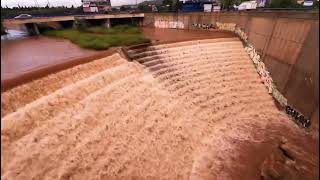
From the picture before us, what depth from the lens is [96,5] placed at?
159 feet

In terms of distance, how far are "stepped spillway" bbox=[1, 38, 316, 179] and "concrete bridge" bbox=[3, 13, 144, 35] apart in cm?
1770

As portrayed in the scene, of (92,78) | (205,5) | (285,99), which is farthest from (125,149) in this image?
(205,5)

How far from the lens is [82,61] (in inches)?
515

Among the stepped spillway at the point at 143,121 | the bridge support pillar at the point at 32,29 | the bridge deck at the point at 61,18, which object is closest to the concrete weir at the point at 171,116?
the stepped spillway at the point at 143,121

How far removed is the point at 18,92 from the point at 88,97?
8.77 feet

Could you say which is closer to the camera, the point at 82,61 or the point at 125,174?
the point at 125,174

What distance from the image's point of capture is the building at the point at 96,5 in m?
45.9

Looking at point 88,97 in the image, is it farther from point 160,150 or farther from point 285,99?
point 285,99

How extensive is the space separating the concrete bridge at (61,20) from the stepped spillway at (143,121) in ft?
58.1

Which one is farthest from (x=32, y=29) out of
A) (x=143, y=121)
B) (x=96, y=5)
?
(x=143, y=121)

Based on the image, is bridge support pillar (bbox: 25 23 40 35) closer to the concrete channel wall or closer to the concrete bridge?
the concrete bridge

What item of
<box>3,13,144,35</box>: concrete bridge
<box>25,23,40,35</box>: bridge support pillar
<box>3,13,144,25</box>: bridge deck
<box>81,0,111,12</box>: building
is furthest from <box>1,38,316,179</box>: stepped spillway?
<box>81,0,111,12</box>: building

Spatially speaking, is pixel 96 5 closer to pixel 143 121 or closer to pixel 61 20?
pixel 61 20

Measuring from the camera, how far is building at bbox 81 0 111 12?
4594 cm
